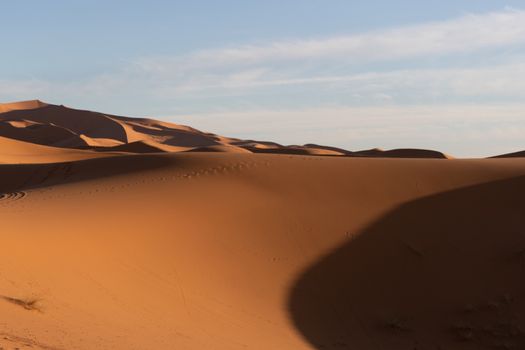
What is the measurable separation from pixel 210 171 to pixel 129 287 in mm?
6989

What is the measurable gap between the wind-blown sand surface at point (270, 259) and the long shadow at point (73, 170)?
4.52ft

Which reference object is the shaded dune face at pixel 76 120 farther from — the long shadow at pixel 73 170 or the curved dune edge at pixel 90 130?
the long shadow at pixel 73 170

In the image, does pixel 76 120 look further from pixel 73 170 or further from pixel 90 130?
pixel 73 170

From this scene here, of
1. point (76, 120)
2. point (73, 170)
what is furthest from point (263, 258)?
point (76, 120)

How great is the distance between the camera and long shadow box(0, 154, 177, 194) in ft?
54.1

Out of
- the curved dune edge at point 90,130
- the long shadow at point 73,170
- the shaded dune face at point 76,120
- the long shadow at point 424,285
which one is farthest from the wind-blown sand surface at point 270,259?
the shaded dune face at point 76,120

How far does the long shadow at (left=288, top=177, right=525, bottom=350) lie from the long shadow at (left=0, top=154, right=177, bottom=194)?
701 centimetres

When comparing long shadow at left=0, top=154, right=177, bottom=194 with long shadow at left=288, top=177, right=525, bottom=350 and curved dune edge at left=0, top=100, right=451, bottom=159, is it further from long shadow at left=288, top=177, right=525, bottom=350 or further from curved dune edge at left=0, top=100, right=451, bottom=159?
curved dune edge at left=0, top=100, right=451, bottom=159

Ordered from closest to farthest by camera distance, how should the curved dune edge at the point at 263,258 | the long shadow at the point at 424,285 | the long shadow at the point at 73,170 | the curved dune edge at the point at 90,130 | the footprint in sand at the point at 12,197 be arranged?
the curved dune edge at the point at 263,258 → the long shadow at the point at 424,285 → the footprint in sand at the point at 12,197 → the long shadow at the point at 73,170 → the curved dune edge at the point at 90,130

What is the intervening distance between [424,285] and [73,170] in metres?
12.5

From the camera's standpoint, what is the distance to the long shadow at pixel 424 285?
333 inches

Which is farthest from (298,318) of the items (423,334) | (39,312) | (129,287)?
(39,312)

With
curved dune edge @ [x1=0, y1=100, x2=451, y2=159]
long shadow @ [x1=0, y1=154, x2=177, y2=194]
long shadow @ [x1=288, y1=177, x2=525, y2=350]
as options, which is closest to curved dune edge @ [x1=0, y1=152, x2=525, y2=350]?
long shadow @ [x1=288, y1=177, x2=525, y2=350]

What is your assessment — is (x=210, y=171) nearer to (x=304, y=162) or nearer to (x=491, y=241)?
(x=304, y=162)
